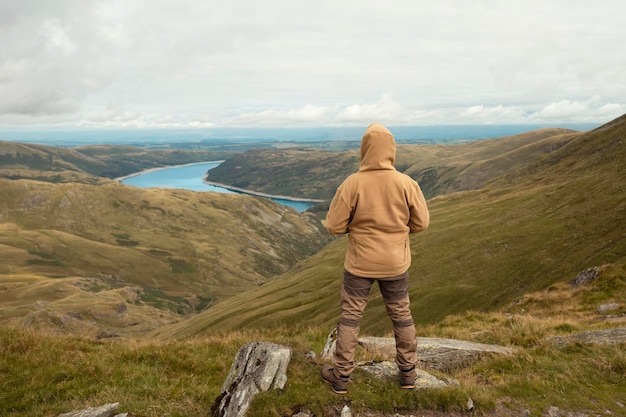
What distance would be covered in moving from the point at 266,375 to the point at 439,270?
5273cm

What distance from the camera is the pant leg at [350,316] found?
8.48 metres

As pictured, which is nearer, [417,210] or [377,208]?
[377,208]

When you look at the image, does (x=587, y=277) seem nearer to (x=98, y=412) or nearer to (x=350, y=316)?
(x=350, y=316)

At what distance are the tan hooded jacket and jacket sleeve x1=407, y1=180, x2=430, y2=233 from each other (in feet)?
0.08

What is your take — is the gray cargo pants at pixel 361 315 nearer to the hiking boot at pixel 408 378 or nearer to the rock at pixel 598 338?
the hiking boot at pixel 408 378

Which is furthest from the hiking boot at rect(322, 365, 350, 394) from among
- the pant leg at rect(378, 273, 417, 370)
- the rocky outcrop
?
the rocky outcrop

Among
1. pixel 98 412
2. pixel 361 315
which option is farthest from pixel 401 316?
pixel 98 412

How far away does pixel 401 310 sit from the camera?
8.78m

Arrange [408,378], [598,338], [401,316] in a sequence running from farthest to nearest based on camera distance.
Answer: [598,338]
[401,316]
[408,378]

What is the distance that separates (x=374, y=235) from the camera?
848cm

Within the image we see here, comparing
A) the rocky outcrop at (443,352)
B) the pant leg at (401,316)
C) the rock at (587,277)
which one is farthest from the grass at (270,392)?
the rock at (587,277)

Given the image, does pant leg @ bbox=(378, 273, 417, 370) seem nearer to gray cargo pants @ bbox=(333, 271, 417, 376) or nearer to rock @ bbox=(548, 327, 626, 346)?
gray cargo pants @ bbox=(333, 271, 417, 376)

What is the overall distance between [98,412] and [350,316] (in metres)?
5.86

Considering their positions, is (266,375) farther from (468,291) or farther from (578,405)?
(468,291)
